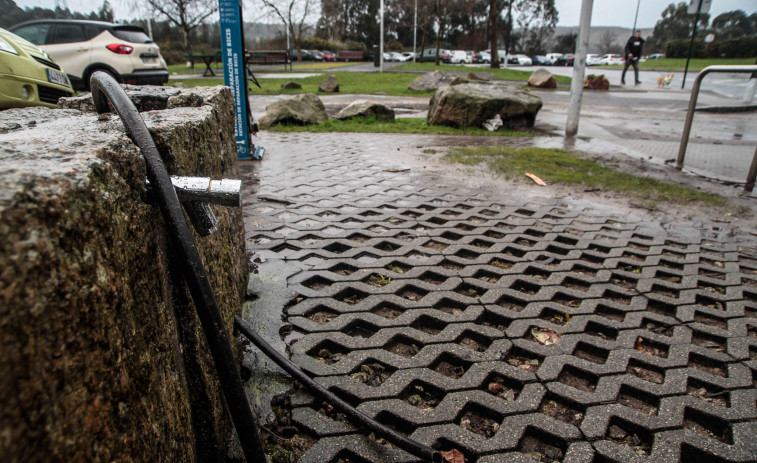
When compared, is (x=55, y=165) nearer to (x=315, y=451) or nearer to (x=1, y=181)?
(x=1, y=181)

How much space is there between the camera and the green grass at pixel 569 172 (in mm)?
5363

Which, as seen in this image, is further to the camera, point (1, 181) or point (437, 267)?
point (437, 267)

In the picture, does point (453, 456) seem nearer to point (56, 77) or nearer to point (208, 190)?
point (208, 190)

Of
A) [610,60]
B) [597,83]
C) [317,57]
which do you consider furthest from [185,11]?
[610,60]

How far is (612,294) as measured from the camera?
3115 mm

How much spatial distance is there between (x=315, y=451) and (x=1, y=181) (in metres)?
1.47

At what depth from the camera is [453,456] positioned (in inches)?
72.2

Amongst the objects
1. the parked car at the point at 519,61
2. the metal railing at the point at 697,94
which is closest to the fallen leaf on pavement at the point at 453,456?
the metal railing at the point at 697,94

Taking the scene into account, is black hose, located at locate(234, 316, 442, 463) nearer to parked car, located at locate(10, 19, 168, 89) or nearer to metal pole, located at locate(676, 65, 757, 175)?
metal pole, located at locate(676, 65, 757, 175)

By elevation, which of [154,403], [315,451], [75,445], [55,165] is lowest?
[315,451]

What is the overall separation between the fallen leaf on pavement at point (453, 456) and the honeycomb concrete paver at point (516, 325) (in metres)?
0.03

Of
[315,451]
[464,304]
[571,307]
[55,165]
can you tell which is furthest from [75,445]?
[571,307]

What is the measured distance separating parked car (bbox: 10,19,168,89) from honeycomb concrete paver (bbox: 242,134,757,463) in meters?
8.92

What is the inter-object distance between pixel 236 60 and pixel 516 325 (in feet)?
17.8
